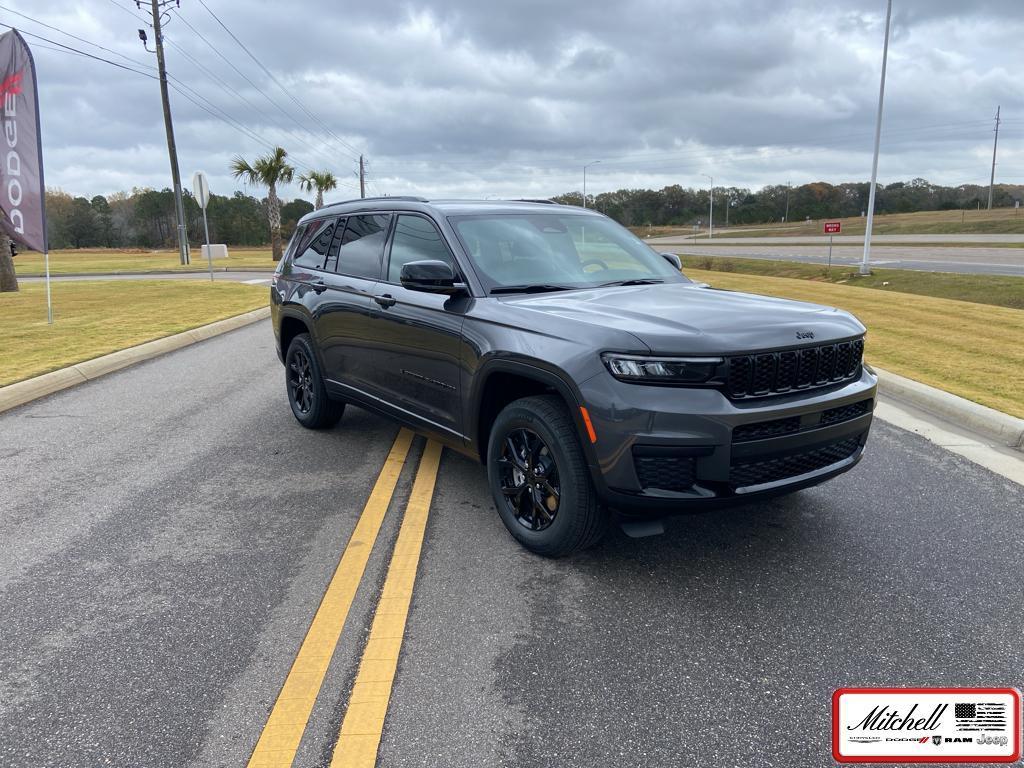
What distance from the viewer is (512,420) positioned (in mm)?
3848

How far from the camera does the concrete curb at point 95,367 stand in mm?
7723

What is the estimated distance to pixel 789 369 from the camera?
3.48 m

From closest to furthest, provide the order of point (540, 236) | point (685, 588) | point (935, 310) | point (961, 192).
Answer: point (685, 588) < point (540, 236) < point (935, 310) < point (961, 192)

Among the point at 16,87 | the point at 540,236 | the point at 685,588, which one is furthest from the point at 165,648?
the point at 16,87

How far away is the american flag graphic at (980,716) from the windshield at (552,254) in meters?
2.78

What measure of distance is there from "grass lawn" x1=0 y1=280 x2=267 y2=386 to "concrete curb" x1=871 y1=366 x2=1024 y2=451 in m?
9.28

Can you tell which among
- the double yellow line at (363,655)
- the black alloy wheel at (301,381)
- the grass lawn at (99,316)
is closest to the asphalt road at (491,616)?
the double yellow line at (363,655)

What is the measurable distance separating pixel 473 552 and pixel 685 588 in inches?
43.4

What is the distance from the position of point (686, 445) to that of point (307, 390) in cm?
401

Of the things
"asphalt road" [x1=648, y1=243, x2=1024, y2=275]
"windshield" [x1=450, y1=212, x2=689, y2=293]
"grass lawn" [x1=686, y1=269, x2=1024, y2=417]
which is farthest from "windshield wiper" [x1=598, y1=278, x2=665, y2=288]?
"asphalt road" [x1=648, y1=243, x2=1024, y2=275]

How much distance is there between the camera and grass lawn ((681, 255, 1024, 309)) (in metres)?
18.3

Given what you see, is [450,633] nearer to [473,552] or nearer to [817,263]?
[473,552]

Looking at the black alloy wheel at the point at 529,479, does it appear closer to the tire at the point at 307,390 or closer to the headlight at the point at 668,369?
the headlight at the point at 668,369

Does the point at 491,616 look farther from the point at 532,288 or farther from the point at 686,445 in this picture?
the point at 532,288
